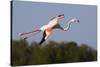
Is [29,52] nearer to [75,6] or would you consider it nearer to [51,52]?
[51,52]

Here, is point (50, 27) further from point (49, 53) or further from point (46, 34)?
point (49, 53)

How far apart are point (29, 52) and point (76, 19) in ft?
2.30

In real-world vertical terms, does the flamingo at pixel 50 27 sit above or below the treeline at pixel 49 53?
above

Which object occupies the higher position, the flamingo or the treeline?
the flamingo

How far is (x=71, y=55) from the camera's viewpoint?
2.74 meters

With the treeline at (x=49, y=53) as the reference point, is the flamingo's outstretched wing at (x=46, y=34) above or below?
above

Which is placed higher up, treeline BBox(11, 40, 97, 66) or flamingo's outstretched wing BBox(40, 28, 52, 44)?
flamingo's outstretched wing BBox(40, 28, 52, 44)

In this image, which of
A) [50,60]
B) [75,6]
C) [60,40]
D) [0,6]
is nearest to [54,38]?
[60,40]

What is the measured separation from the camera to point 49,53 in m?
2.65

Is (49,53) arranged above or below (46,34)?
below

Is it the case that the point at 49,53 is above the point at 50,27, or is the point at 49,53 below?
below

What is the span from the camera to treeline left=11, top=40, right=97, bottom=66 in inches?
99.2

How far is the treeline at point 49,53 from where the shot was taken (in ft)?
8.27

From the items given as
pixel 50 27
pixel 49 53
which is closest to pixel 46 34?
pixel 50 27
